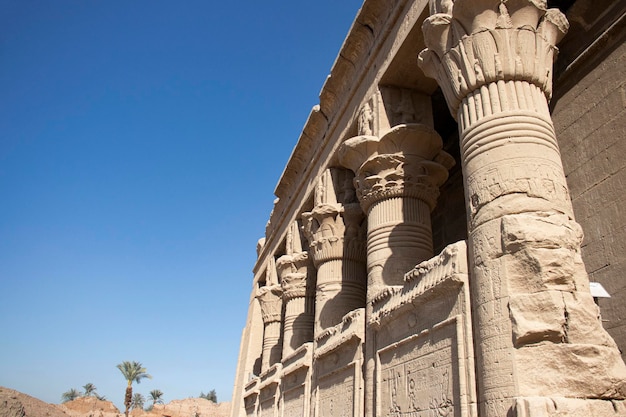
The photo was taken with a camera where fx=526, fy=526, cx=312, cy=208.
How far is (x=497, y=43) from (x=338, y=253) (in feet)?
14.6

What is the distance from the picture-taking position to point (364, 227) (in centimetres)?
862

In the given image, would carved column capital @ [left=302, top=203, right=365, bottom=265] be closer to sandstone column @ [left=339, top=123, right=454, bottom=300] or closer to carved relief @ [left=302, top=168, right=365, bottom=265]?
carved relief @ [left=302, top=168, right=365, bottom=265]

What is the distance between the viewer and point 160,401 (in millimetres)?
49562

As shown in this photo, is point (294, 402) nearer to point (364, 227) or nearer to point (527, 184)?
point (364, 227)

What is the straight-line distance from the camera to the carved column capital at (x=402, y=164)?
647cm

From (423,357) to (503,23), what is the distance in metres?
3.00

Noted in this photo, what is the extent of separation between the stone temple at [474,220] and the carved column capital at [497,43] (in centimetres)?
2

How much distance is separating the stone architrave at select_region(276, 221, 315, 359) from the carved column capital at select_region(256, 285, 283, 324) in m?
2.04

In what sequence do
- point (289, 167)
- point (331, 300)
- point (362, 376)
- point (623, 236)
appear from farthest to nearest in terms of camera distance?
point (289, 167) < point (331, 300) < point (362, 376) < point (623, 236)

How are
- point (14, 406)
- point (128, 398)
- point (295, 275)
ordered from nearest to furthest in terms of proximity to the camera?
point (295, 275)
point (14, 406)
point (128, 398)

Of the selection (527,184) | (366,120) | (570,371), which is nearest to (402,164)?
(366,120)

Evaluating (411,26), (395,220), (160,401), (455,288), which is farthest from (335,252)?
(160,401)

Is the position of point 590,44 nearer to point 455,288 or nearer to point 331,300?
point 455,288

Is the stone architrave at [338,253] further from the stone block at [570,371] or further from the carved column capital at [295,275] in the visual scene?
the stone block at [570,371]
